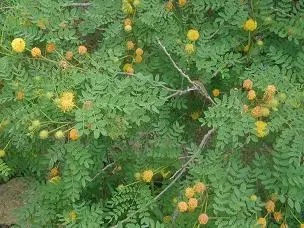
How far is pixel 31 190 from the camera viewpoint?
9.62 feet

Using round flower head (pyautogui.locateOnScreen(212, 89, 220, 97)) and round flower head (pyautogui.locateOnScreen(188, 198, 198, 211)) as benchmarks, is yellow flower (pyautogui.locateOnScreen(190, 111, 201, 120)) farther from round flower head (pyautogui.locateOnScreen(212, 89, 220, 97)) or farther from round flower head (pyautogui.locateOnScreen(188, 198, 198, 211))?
round flower head (pyautogui.locateOnScreen(188, 198, 198, 211))

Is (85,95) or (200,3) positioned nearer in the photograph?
(85,95)

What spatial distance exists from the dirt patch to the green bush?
19.0 inches

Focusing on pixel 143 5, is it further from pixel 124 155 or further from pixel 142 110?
pixel 124 155

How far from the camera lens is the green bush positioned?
2285mm

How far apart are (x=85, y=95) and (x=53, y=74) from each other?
346 millimetres

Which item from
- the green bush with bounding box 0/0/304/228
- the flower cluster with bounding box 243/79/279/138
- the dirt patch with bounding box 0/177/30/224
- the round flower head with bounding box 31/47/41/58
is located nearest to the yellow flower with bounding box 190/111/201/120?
the green bush with bounding box 0/0/304/228

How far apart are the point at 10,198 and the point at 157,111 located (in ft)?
5.23

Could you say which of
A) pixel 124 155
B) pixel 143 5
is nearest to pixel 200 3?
pixel 143 5

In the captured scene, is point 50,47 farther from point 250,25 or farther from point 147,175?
point 250,25

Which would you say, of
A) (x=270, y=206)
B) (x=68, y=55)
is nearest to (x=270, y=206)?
(x=270, y=206)

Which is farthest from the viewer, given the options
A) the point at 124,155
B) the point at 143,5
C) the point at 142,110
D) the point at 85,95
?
the point at 124,155

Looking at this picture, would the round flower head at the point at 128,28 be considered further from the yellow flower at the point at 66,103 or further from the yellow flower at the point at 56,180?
the yellow flower at the point at 56,180

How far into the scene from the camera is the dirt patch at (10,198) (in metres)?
3.38
